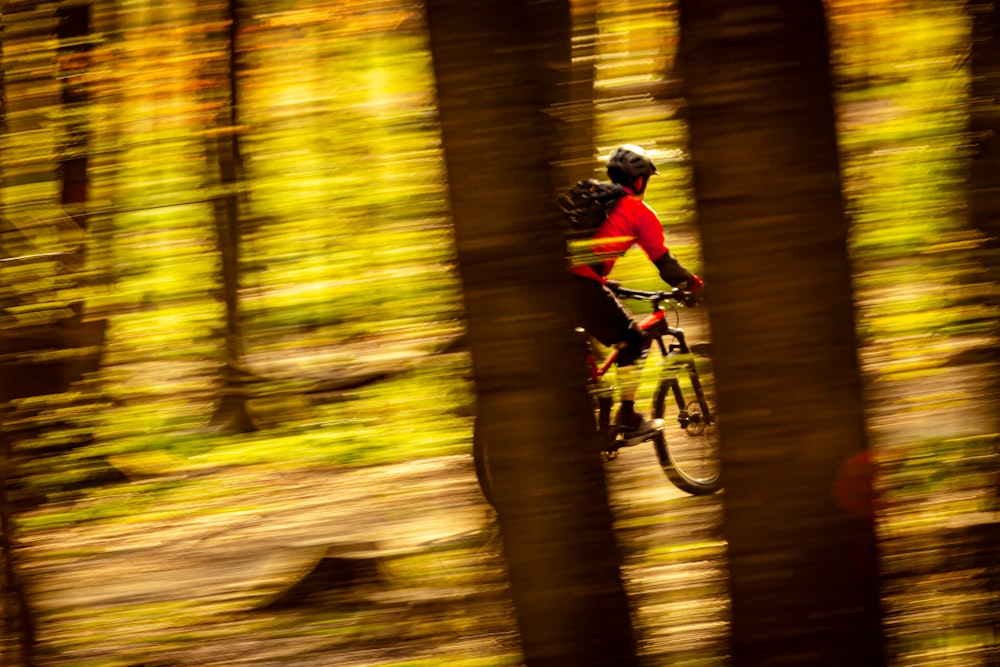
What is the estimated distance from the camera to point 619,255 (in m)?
3.49

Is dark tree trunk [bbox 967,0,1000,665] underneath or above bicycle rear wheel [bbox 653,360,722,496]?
above

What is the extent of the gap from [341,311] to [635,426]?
5.37 feet

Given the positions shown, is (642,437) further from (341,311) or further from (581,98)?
(581,98)

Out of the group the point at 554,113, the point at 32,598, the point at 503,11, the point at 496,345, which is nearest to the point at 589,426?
the point at 496,345

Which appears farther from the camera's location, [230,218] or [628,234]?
[230,218]

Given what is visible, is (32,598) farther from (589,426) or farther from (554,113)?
(554,113)

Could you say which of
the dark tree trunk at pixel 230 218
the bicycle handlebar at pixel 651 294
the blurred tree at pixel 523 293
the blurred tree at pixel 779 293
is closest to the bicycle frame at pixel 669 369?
the bicycle handlebar at pixel 651 294

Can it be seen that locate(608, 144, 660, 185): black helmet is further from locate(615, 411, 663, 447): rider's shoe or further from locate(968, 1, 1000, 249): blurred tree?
locate(615, 411, 663, 447): rider's shoe

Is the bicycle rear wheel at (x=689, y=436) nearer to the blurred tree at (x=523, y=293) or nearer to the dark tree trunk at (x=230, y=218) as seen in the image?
the blurred tree at (x=523, y=293)

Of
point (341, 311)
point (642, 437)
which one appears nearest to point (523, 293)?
point (341, 311)

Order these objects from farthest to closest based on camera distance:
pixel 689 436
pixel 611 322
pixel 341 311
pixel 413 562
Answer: pixel 689 436, pixel 611 322, pixel 413 562, pixel 341 311

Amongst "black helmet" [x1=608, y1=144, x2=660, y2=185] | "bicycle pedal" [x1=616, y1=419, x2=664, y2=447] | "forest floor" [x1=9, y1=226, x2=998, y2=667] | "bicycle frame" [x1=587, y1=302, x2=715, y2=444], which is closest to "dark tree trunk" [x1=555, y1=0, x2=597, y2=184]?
"black helmet" [x1=608, y1=144, x2=660, y2=185]

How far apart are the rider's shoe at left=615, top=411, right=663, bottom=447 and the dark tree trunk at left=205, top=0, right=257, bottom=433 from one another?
5.54 ft

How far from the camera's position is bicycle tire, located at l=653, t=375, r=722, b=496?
481 centimetres
